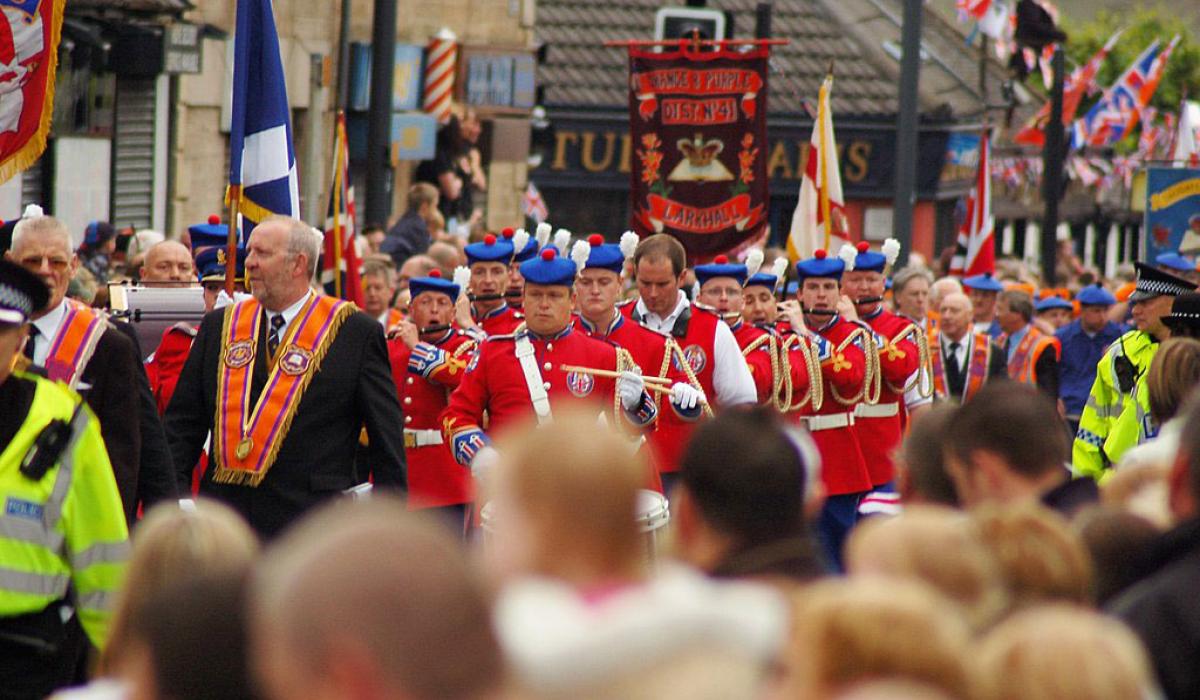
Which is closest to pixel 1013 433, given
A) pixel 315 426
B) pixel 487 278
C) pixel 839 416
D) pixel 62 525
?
pixel 62 525

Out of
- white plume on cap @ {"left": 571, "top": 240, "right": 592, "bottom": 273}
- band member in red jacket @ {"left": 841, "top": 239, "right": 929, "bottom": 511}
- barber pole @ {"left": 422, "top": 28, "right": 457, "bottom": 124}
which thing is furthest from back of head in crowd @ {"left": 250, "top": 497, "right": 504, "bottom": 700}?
barber pole @ {"left": 422, "top": 28, "right": 457, "bottom": 124}

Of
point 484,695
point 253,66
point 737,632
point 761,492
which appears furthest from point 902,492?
point 253,66

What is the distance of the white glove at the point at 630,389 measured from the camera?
9.70m

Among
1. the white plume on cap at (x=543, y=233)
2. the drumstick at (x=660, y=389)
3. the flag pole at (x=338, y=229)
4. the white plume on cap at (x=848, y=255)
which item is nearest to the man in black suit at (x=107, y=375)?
the drumstick at (x=660, y=389)

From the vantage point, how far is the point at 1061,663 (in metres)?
3.53

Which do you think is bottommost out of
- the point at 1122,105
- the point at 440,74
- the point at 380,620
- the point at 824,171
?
the point at 380,620

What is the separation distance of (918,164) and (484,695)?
32946 millimetres

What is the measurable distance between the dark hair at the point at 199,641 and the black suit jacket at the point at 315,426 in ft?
13.6

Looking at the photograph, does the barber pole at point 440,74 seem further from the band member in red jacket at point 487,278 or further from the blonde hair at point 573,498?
the blonde hair at point 573,498

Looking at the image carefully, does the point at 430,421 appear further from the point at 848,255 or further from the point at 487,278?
the point at 848,255

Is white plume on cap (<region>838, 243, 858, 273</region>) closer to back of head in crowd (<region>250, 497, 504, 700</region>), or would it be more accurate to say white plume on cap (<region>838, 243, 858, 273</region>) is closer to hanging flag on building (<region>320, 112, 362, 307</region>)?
hanging flag on building (<region>320, 112, 362, 307</region>)

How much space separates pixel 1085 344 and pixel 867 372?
17.1 feet

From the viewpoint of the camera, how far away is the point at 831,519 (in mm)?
12172

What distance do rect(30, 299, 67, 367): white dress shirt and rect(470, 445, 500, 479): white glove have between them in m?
2.05
